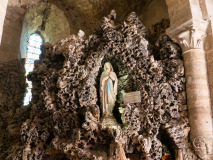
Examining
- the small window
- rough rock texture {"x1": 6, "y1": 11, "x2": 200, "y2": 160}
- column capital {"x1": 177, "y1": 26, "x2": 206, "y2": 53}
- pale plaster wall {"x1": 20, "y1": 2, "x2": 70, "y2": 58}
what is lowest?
rough rock texture {"x1": 6, "y1": 11, "x2": 200, "y2": 160}

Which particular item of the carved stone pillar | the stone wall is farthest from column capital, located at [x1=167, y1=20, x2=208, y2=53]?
the stone wall

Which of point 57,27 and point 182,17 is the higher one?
point 57,27

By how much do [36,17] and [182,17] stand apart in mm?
6644

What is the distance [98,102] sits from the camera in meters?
6.17

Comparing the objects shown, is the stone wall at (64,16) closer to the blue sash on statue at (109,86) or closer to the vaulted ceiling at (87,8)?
the vaulted ceiling at (87,8)

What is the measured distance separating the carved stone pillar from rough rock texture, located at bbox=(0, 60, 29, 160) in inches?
201

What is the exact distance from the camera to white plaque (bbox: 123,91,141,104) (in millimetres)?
5614

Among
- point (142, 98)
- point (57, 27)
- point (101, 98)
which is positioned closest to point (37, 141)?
point (101, 98)

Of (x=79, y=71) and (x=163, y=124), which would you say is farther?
(x=79, y=71)

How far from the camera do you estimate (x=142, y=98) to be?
18.3ft

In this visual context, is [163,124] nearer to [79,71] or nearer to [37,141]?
[79,71]

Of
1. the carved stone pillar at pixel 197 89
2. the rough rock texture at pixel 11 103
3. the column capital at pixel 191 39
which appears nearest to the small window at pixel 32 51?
the rough rock texture at pixel 11 103

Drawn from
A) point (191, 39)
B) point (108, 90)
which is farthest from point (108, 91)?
point (191, 39)

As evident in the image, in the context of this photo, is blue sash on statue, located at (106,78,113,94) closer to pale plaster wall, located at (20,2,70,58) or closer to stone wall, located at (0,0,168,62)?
stone wall, located at (0,0,168,62)
